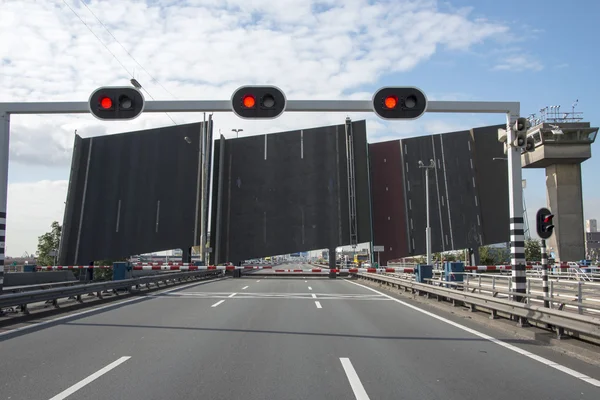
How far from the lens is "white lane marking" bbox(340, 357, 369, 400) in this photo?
570 centimetres

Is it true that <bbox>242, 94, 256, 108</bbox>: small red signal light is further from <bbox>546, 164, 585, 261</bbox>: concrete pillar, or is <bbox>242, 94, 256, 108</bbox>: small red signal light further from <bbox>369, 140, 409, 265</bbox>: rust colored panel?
<bbox>546, 164, 585, 261</bbox>: concrete pillar

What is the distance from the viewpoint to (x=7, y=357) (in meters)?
7.70

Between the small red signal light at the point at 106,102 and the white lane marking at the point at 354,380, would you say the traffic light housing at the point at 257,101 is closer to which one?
the small red signal light at the point at 106,102

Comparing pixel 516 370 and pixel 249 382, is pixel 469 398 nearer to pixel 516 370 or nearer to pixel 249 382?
pixel 516 370

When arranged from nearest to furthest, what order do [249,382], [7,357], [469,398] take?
[469,398]
[249,382]
[7,357]

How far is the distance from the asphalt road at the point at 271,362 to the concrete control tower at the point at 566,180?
4171 cm

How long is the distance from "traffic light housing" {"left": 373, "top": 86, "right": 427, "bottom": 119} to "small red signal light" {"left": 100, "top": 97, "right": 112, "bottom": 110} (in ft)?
21.6

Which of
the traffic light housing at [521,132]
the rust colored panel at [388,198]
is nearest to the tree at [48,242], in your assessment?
the rust colored panel at [388,198]

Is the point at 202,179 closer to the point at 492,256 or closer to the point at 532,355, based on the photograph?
Result: the point at 532,355

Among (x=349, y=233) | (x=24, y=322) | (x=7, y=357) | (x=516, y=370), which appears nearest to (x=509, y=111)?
(x=516, y=370)

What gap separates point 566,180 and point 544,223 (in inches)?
1686

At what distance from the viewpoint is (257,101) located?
1212 cm

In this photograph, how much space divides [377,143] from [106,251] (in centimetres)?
2457

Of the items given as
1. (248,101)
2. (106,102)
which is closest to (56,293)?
(106,102)
